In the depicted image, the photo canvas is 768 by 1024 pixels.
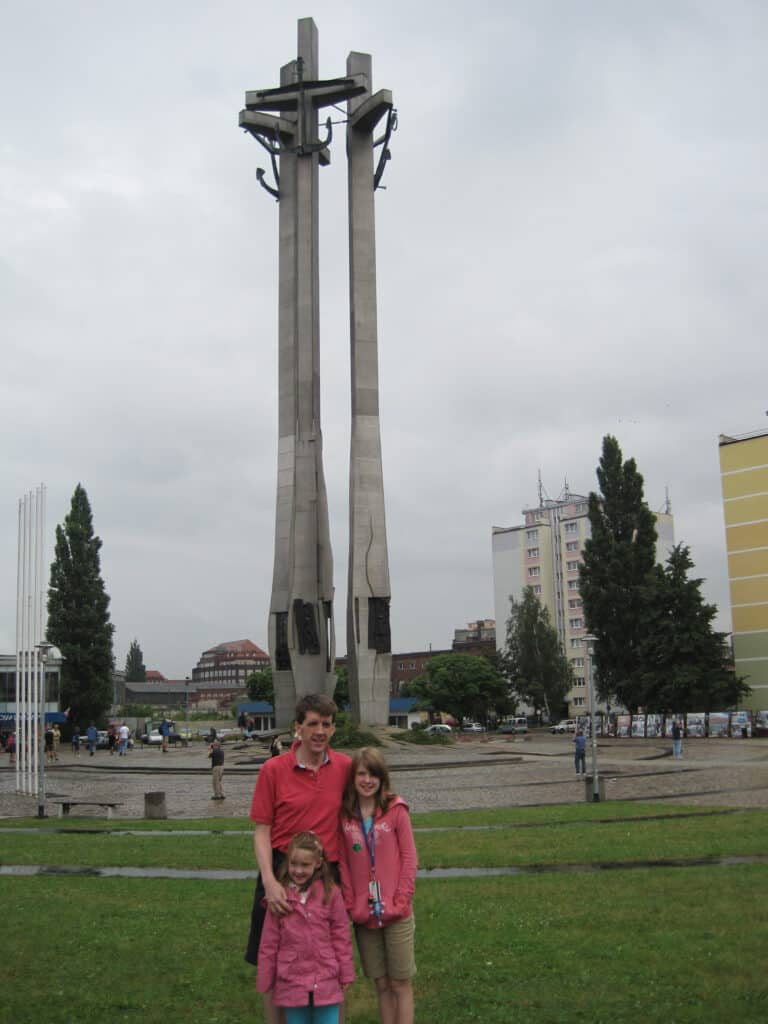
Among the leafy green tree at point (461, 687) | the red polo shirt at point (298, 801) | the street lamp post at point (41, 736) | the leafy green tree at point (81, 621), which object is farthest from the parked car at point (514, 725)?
the red polo shirt at point (298, 801)

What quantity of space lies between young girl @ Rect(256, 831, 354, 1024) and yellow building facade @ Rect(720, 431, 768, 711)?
5868 cm

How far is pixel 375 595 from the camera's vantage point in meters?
41.6

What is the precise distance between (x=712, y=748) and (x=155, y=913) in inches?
1273

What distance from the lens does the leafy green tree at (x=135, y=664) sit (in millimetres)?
165875

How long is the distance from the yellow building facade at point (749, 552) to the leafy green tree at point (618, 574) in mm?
7702

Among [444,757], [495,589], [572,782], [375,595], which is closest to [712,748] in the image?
[444,757]

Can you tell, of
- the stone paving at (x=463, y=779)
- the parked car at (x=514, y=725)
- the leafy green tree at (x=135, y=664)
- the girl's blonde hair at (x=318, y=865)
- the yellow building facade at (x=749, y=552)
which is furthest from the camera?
the leafy green tree at (x=135, y=664)

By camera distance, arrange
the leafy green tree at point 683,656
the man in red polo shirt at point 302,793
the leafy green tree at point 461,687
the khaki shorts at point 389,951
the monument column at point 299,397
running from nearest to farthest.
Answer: the man in red polo shirt at point 302,793
the khaki shorts at point 389,951
the monument column at point 299,397
the leafy green tree at point 683,656
the leafy green tree at point 461,687

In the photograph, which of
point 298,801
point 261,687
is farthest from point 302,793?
point 261,687

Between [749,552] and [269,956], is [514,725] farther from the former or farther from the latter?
[269,956]

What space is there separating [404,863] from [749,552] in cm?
5967

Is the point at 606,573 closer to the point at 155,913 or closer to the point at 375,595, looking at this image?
the point at 375,595

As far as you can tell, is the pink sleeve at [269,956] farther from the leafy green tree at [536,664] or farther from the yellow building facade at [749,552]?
the leafy green tree at [536,664]

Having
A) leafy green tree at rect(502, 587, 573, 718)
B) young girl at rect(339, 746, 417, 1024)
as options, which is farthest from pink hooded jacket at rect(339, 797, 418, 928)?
leafy green tree at rect(502, 587, 573, 718)
